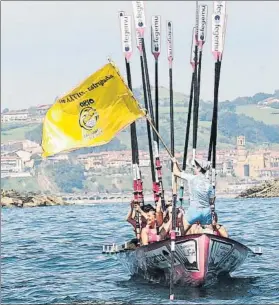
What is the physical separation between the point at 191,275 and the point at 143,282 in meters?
1.96

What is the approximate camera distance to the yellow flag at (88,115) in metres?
22.8

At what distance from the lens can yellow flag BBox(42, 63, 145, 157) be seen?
74.9ft

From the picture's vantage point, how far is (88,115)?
22891 millimetres

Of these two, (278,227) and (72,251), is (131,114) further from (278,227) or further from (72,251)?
(278,227)

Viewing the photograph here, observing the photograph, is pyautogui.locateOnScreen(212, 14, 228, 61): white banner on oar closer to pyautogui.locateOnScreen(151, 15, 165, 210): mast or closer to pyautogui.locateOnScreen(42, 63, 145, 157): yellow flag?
pyautogui.locateOnScreen(42, 63, 145, 157): yellow flag

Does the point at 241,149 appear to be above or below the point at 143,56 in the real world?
above

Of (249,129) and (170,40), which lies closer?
(170,40)

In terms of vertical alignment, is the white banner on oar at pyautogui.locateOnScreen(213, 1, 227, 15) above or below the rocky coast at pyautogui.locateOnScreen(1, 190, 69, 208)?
above

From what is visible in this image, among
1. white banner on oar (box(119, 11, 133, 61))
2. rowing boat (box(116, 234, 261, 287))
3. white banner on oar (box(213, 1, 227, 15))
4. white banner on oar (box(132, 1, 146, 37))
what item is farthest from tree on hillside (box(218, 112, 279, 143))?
rowing boat (box(116, 234, 261, 287))

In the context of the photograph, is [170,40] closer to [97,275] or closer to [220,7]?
[220,7]

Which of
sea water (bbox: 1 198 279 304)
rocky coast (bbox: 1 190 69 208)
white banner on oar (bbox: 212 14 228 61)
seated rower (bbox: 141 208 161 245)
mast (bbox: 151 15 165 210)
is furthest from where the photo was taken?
rocky coast (bbox: 1 190 69 208)

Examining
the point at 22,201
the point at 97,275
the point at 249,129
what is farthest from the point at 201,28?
the point at 249,129

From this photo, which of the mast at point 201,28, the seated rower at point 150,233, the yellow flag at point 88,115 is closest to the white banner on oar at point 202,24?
the mast at point 201,28

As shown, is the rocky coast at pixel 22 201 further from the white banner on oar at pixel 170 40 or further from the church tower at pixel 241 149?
the church tower at pixel 241 149
